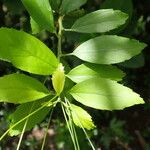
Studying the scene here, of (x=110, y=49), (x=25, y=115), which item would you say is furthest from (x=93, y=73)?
(x=25, y=115)

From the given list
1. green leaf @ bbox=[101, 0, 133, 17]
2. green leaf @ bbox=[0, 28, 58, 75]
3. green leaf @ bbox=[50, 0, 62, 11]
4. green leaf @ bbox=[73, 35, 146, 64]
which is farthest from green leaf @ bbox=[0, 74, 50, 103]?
green leaf @ bbox=[101, 0, 133, 17]

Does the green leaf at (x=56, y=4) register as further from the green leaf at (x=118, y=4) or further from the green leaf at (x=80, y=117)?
the green leaf at (x=80, y=117)

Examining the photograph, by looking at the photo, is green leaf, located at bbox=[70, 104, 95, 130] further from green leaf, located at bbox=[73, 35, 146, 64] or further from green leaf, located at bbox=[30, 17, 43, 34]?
green leaf, located at bbox=[30, 17, 43, 34]

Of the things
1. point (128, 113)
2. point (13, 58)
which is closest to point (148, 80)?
point (128, 113)

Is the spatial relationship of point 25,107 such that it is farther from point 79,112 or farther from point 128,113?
point 128,113

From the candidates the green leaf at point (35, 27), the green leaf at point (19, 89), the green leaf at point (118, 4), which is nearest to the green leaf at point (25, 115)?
the green leaf at point (19, 89)

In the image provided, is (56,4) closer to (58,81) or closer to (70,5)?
(70,5)

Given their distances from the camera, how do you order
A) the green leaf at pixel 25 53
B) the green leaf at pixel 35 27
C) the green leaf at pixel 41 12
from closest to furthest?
1. the green leaf at pixel 25 53
2. the green leaf at pixel 41 12
3. the green leaf at pixel 35 27
